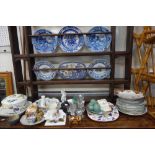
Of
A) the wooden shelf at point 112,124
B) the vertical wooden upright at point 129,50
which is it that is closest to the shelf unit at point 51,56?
the vertical wooden upright at point 129,50

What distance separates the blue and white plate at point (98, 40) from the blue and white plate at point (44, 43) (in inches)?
9.8

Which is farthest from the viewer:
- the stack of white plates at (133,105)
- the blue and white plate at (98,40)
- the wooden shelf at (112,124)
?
the blue and white plate at (98,40)

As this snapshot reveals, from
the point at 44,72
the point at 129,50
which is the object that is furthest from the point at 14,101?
the point at 129,50

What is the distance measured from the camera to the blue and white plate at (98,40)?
1.20 metres

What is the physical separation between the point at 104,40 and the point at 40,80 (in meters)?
0.56

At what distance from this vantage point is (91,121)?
106 centimetres

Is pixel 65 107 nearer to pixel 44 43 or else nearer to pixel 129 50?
pixel 44 43

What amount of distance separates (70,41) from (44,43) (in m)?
0.19

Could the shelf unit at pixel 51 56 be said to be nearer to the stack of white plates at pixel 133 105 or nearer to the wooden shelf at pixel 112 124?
the stack of white plates at pixel 133 105

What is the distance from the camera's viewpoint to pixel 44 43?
1.22 meters

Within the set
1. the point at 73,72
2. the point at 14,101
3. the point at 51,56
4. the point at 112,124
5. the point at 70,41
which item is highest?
the point at 70,41

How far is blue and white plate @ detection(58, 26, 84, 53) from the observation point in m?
1.21

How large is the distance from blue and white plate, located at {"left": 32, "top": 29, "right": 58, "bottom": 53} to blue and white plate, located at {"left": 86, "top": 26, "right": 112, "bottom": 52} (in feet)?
0.82
